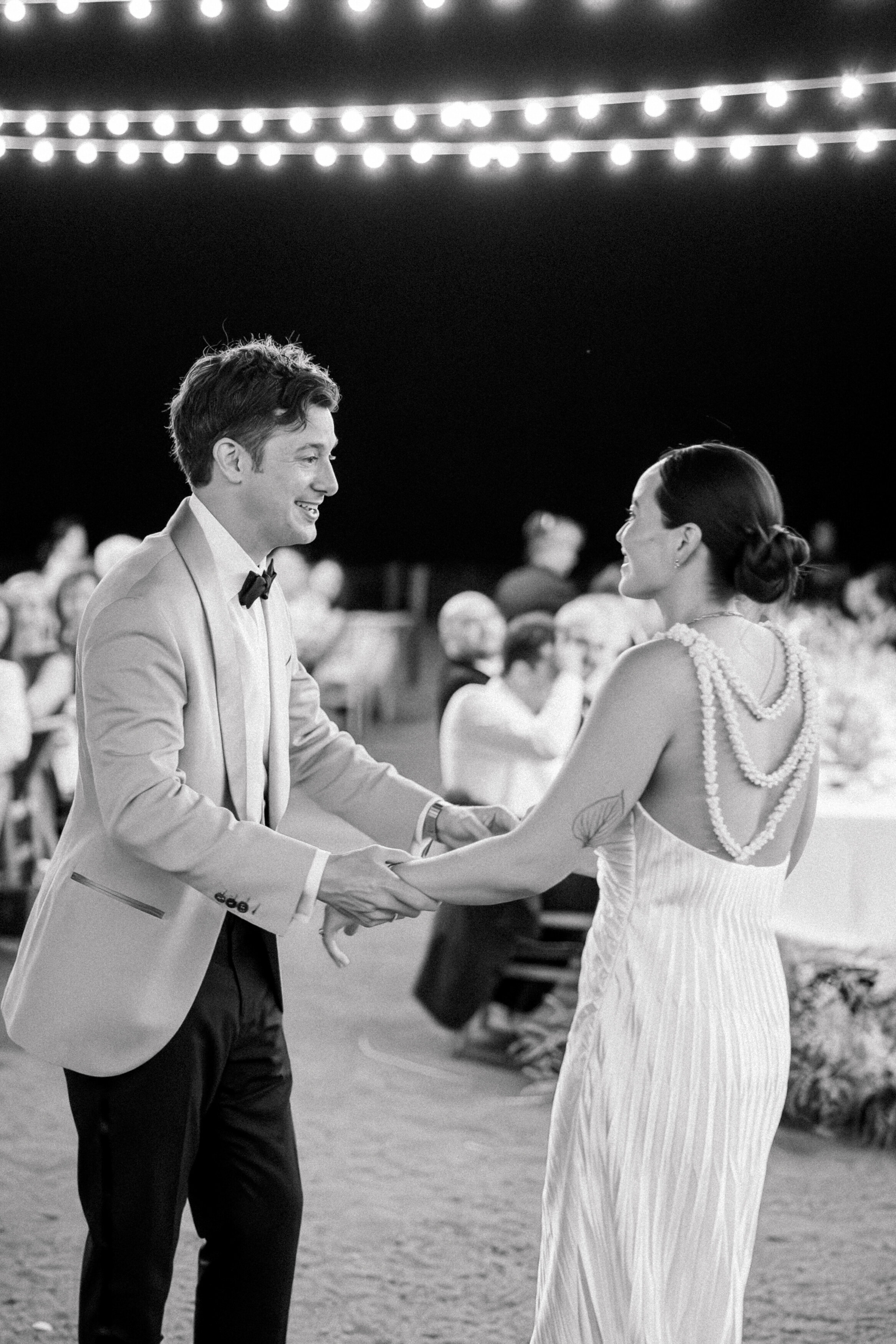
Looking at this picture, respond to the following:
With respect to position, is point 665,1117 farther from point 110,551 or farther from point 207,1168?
point 110,551

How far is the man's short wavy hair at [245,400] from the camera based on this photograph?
210cm

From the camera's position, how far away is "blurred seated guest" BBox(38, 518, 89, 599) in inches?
301

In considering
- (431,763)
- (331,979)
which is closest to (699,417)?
(431,763)

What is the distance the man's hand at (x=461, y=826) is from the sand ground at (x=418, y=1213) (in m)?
0.78

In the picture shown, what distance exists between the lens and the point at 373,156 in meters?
5.01

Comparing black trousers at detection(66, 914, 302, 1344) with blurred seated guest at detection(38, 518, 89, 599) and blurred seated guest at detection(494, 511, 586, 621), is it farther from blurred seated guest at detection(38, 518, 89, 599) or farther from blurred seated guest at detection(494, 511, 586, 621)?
blurred seated guest at detection(38, 518, 89, 599)

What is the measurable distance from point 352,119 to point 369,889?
11.2ft

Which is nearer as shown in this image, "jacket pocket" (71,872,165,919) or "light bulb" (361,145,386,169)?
"jacket pocket" (71,872,165,919)

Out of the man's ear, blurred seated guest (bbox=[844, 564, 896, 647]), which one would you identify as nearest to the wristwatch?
the man's ear

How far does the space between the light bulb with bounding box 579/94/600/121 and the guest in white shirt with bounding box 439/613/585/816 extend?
1.66 metres

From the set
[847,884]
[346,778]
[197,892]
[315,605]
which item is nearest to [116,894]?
[197,892]

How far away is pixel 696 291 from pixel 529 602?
3.27 m

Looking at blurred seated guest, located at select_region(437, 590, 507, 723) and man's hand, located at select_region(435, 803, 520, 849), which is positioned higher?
blurred seated guest, located at select_region(437, 590, 507, 723)

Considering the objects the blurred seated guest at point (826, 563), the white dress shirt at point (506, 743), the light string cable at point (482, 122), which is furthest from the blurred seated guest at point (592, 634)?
the blurred seated guest at point (826, 563)
